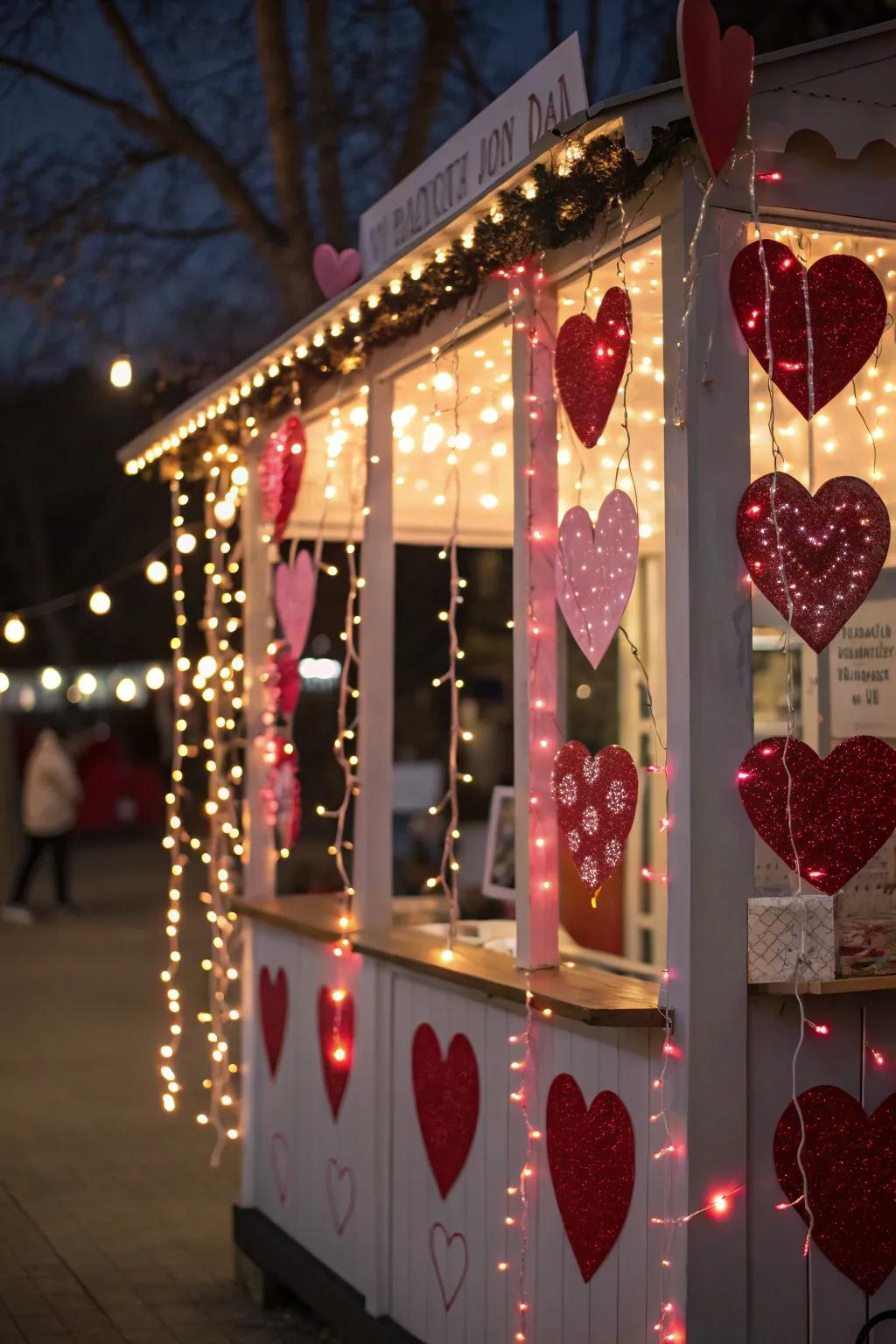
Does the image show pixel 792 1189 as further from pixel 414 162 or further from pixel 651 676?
pixel 414 162

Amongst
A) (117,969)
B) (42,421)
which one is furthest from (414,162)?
(42,421)

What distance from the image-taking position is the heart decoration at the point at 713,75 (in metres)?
3.49

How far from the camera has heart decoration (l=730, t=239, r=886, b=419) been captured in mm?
3711

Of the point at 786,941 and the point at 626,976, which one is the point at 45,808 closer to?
the point at 626,976

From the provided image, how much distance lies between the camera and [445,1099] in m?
4.73

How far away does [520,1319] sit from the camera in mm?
4223

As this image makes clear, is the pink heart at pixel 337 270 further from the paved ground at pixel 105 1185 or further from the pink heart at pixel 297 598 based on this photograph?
the paved ground at pixel 105 1185

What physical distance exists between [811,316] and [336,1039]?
2965 millimetres

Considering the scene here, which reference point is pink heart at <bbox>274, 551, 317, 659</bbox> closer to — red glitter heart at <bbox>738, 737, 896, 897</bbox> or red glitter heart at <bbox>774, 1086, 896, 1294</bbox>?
red glitter heart at <bbox>738, 737, 896, 897</bbox>

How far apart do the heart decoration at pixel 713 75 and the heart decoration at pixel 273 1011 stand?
359 centimetres

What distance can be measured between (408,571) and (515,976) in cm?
1446

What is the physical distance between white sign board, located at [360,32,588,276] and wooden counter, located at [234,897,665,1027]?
1.98m

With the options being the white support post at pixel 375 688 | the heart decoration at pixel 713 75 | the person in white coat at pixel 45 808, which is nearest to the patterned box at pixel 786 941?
the heart decoration at pixel 713 75

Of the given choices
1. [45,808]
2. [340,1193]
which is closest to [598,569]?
[340,1193]
